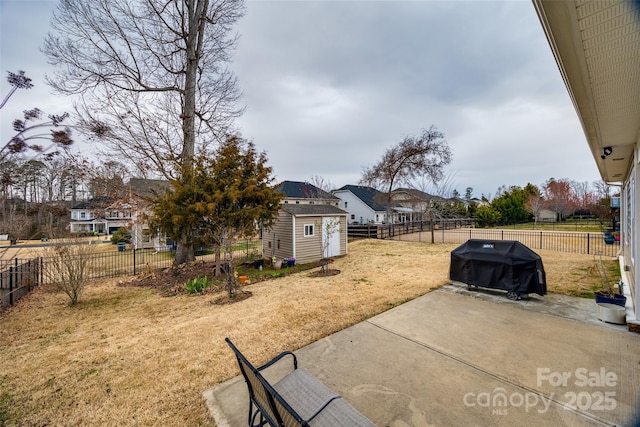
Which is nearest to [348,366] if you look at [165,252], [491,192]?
[165,252]

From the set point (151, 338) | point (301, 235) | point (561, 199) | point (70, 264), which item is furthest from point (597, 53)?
point (561, 199)

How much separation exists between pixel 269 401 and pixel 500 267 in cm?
653

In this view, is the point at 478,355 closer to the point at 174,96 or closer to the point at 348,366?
the point at 348,366

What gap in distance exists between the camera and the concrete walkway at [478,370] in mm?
2475

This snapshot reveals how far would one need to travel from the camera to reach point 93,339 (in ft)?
14.8

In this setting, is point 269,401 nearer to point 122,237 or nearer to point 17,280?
point 17,280

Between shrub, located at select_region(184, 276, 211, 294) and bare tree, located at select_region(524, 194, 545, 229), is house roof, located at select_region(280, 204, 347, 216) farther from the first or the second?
bare tree, located at select_region(524, 194, 545, 229)

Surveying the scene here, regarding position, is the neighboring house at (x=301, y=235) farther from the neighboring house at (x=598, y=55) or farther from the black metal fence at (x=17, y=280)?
the neighboring house at (x=598, y=55)

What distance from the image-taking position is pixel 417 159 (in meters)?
24.8

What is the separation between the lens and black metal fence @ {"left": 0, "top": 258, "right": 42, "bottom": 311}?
619cm

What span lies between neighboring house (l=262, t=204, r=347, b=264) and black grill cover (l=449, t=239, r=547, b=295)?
6.32 m

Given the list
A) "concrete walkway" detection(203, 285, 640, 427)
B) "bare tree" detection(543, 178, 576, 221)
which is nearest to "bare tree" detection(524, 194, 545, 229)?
"bare tree" detection(543, 178, 576, 221)

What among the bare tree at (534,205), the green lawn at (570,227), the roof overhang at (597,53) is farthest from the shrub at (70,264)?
the bare tree at (534,205)

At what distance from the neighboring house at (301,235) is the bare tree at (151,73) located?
413 centimetres
